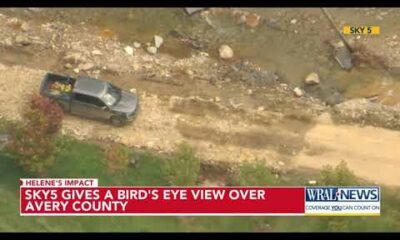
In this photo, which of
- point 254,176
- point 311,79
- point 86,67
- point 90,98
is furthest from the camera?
point 311,79

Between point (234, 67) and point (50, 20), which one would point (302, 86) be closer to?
point (234, 67)

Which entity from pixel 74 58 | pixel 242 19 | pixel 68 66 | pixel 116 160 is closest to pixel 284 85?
pixel 242 19

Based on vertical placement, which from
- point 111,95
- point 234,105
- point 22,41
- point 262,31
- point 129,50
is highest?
point 262,31

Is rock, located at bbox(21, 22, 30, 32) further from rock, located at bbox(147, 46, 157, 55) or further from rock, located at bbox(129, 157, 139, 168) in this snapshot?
rock, located at bbox(129, 157, 139, 168)

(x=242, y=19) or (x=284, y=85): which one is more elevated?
(x=242, y=19)

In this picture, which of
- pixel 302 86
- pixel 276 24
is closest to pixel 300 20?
pixel 276 24

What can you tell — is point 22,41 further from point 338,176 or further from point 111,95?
point 338,176

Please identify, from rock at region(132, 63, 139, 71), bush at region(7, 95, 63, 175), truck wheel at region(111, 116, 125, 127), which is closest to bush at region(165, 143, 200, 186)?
truck wheel at region(111, 116, 125, 127)

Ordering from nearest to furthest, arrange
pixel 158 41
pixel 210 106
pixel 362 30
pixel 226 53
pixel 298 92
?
pixel 210 106
pixel 298 92
pixel 226 53
pixel 158 41
pixel 362 30
